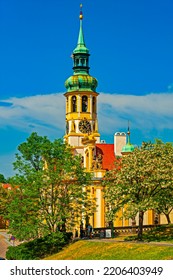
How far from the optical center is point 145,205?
42.6 metres

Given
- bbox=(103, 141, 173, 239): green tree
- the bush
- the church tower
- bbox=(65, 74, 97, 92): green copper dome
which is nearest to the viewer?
bbox=(103, 141, 173, 239): green tree

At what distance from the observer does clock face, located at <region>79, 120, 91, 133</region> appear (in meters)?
83.1

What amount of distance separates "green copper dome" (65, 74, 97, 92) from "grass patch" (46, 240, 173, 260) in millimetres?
38231

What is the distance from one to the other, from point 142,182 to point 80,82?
140 feet

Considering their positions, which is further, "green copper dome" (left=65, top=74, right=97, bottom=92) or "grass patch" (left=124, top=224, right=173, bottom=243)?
"green copper dome" (left=65, top=74, right=97, bottom=92)

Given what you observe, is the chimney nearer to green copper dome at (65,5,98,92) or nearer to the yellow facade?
the yellow facade

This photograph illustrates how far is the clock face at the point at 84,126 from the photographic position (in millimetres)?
83125

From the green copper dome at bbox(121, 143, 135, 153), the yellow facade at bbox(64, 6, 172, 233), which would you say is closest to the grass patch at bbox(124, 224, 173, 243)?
the green copper dome at bbox(121, 143, 135, 153)

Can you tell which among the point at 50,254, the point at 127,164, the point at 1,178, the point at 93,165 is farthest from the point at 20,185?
the point at 1,178

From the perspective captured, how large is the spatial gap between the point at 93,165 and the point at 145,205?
2635 centimetres

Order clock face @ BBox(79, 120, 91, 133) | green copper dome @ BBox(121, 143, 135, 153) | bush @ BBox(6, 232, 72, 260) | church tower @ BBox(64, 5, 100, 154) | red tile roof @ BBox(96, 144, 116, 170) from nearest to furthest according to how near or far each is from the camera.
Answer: bush @ BBox(6, 232, 72, 260) → green copper dome @ BBox(121, 143, 135, 153) → red tile roof @ BBox(96, 144, 116, 170) → clock face @ BBox(79, 120, 91, 133) → church tower @ BBox(64, 5, 100, 154)

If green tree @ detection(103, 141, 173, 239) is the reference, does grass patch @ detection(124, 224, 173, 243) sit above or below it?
below

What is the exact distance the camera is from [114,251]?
40.3m
